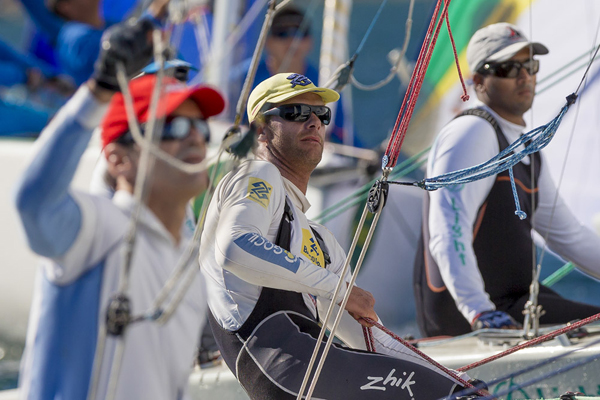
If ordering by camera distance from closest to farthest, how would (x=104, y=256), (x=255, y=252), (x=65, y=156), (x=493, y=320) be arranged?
1. (x=65, y=156)
2. (x=104, y=256)
3. (x=255, y=252)
4. (x=493, y=320)

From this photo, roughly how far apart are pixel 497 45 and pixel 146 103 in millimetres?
1407

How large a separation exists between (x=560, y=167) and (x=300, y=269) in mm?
1564

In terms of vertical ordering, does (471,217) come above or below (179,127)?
below

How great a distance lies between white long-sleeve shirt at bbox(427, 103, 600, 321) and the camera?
2.42 metres

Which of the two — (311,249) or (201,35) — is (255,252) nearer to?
(311,249)

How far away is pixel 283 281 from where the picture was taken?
1552mm

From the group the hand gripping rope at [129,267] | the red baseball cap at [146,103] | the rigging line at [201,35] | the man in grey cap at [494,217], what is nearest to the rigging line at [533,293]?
the man in grey cap at [494,217]

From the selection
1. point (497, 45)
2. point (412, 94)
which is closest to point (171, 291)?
point (412, 94)

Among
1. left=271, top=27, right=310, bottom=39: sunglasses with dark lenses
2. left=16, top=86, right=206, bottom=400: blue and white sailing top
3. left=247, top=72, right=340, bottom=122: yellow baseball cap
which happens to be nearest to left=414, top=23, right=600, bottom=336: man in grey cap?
left=247, top=72, right=340, bottom=122: yellow baseball cap

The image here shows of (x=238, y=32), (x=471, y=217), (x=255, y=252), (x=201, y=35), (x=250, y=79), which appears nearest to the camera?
(x=255, y=252)

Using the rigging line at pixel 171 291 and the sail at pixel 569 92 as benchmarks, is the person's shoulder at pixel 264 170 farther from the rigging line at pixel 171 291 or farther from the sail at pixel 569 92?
the sail at pixel 569 92

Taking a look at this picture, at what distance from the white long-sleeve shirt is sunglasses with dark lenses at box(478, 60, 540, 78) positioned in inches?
4.3

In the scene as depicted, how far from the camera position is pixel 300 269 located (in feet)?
5.12

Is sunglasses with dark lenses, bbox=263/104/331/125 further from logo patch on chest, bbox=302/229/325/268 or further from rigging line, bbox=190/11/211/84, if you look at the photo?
rigging line, bbox=190/11/211/84
